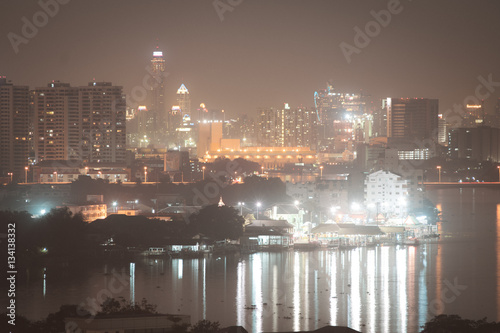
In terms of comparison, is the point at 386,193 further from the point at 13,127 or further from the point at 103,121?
the point at 13,127

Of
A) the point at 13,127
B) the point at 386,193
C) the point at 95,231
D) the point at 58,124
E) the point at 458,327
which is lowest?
the point at 458,327

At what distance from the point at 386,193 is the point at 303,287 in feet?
32.8

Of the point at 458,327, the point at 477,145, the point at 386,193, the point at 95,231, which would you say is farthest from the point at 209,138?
the point at 458,327

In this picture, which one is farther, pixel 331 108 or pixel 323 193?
pixel 331 108

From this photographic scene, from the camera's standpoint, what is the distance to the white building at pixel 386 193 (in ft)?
69.4

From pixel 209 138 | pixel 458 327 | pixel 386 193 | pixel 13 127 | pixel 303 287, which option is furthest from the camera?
pixel 209 138

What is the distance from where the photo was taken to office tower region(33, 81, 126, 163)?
31891 mm

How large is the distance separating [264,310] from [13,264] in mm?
3967

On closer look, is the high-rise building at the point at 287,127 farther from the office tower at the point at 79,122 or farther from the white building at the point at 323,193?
the white building at the point at 323,193

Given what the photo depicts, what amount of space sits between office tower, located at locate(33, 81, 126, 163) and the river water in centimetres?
1755

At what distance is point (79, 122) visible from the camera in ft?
106

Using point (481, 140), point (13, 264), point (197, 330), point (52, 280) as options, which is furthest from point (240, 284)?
point (481, 140)

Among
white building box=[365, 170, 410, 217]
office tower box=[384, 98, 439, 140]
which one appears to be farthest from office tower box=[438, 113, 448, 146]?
white building box=[365, 170, 410, 217]

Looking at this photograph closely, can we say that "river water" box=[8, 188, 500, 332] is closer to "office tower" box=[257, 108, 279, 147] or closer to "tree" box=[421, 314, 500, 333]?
"tree" box=[421, 314, 500, 333]
